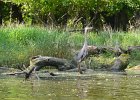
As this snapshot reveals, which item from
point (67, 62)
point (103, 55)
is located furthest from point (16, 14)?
point (67, 62)

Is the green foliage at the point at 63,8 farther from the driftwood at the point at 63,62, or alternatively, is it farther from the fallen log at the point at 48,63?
the fallen log at the point at 48,63

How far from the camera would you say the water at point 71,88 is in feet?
30.7

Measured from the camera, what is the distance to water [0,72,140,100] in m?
9.35

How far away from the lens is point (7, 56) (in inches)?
660

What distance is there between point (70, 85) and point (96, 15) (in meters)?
27.1

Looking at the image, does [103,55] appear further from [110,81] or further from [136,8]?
[136,8]

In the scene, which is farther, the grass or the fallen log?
the grass

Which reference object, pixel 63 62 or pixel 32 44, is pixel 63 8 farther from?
pixel 63 62

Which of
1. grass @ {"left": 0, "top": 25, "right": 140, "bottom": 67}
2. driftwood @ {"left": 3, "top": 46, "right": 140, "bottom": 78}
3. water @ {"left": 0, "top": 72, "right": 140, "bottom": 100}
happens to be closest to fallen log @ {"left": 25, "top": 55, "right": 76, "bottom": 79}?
driftwood @ {"left": 3, "top": 46, "right": 140, "bottom": 78}

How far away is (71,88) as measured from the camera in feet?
35.5

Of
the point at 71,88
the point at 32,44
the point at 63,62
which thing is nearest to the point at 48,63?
the point at 63,62

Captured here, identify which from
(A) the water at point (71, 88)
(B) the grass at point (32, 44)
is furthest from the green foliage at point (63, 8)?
(A) the water at point (71, 88)

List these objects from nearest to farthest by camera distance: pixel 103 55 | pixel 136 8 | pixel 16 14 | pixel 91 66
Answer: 1. pixel 91 66
2. pixel 103 55
3. pixel 136 8
4. pixel 16 14

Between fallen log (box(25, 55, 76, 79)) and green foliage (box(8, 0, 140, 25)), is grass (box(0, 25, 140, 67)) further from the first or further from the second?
green foliage (box(8, 0, 140, 25))
